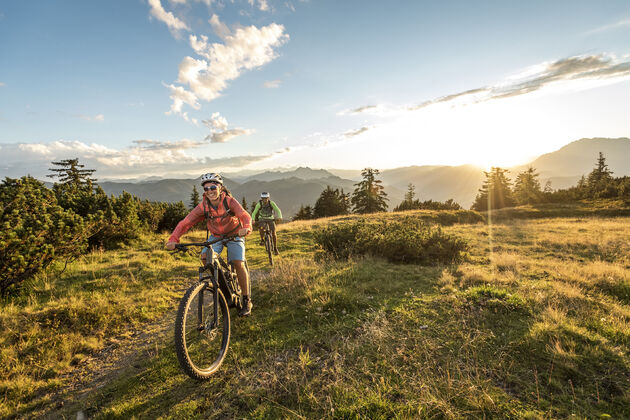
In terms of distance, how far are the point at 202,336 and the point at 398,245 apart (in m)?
7.97

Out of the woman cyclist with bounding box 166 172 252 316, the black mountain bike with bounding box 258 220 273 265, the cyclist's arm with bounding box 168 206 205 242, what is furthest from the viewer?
the black mountain bike with bounding box 258 220 273 265

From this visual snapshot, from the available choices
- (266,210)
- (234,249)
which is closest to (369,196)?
(266,210)

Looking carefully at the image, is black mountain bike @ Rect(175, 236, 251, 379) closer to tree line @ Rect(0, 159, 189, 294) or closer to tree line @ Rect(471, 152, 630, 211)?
tree line @ Rect(0, 159, 189, 294)

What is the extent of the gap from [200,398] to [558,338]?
18.3 feet

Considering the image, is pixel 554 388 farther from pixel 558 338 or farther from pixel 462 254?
pixel 462 254

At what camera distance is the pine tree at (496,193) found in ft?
175

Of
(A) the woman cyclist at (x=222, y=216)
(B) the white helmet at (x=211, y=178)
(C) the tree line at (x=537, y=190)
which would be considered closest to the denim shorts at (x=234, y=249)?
(A) the woman cyclist at (x=222, y=216)

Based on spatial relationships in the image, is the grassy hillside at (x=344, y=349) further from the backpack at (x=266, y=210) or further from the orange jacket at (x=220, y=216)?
the backpack at (x=266, y=210)

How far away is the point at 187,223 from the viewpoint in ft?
16.5

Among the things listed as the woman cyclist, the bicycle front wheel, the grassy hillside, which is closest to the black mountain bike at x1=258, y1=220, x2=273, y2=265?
the grassy hillside

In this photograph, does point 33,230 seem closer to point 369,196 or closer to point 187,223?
point 187,223

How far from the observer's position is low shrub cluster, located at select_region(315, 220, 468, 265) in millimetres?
10336

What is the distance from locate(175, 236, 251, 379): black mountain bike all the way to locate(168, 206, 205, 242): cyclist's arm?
29cm

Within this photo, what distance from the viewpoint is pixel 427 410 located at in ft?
9.82
